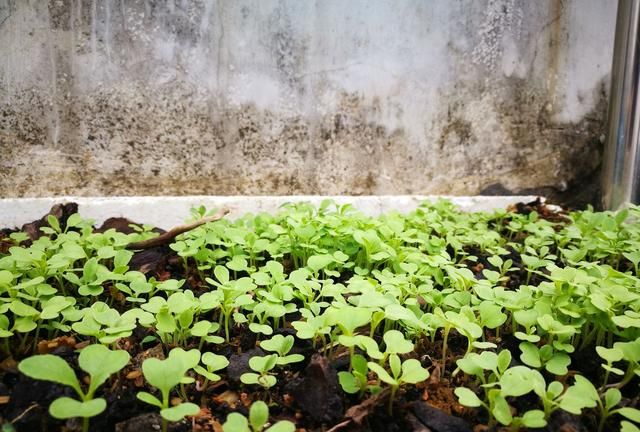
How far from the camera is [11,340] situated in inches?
39.9

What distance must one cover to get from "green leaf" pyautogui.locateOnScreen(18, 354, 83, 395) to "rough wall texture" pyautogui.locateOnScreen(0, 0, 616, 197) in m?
1.73

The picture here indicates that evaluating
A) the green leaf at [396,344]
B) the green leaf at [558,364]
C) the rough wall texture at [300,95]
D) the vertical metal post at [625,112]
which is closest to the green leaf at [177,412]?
→ the green leaf at [396,344]

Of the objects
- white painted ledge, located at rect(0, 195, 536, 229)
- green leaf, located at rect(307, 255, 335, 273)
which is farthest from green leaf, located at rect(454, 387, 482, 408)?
white painted ledge, located at rect(0, 195, 536, 229)

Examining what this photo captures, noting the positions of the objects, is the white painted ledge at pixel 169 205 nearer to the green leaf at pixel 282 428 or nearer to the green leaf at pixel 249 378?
the green leaf at pixel 249 378

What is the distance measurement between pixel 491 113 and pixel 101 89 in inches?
99.1

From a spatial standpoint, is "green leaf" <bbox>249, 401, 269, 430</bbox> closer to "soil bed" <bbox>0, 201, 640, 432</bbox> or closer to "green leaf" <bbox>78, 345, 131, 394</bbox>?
"soil bed" <bbox>0, 201, 640, 432</bbox>

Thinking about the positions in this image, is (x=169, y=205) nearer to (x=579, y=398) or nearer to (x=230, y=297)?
(x=230, y=297)

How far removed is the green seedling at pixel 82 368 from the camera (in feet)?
2.06

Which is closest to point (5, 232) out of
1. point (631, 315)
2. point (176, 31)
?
point (176, 31)

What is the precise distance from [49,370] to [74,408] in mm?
102

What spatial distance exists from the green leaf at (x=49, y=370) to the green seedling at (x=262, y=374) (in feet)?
1.06

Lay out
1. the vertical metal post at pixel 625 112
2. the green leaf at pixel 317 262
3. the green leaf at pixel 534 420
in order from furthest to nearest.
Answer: the vertical metal post at pixel 625 112 → the green leaf at pixel 317 262 → the green leaf at pixel 534 420

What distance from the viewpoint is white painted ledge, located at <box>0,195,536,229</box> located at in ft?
6.54

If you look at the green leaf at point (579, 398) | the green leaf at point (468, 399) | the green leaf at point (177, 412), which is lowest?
the green leaf at point (468, 399)
